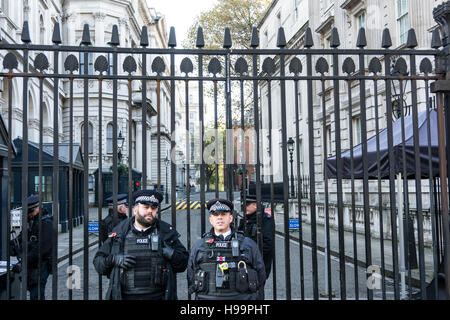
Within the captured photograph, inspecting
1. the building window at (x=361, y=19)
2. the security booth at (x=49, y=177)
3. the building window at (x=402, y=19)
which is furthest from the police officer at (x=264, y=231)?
the building window at (x=361, y=19)

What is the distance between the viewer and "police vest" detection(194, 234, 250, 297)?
11.8 feet

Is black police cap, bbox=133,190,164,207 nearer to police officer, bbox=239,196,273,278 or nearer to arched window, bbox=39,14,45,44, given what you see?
police officer, bbox=239,196,273,278

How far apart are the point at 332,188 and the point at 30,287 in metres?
15.9

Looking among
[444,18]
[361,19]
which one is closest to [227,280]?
[444,18]

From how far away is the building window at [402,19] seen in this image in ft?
51.9

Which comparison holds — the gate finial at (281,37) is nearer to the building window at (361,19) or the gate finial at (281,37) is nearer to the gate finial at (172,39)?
the gate finial at (172,39)

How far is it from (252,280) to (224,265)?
261mm

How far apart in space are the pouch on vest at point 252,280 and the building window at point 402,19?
1461 cm

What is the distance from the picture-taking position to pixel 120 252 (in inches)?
145

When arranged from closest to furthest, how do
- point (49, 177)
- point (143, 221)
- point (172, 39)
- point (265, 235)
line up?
point (143, 221) → point (172, 39) → point (265, 235) → point (49, 177)

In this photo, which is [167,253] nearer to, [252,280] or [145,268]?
[145,268]
